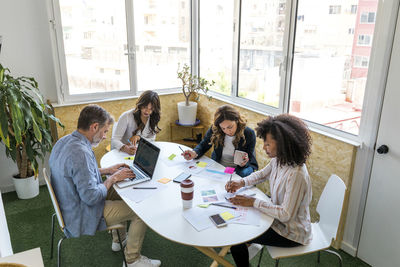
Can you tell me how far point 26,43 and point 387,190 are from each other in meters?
3.74

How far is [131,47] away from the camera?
406cm

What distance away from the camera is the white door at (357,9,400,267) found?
228cm

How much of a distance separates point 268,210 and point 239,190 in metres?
0.37

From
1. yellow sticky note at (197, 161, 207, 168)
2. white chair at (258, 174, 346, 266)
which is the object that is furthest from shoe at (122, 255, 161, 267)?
white chair at (258, 174, 346, 266)

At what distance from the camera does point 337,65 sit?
9.11ft

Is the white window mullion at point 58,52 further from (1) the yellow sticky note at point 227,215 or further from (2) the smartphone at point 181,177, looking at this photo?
(1) the yellow sticky note at point 227,215

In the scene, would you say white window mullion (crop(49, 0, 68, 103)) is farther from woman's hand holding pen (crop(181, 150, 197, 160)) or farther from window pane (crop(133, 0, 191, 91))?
woman's hand holding pen (crop(181, 150, 197, 160))

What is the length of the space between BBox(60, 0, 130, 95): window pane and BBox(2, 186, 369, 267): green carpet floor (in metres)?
1.58

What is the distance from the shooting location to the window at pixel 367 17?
2.39 metres

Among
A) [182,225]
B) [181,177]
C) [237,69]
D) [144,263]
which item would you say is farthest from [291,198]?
[237,69]

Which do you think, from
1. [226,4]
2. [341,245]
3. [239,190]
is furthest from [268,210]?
[226,4]

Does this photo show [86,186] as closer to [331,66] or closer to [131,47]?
[331,66]

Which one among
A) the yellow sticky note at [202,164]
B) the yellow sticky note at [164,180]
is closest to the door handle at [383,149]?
the yellow sticky note at [202,164]

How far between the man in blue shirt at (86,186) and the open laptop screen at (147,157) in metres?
0.14
